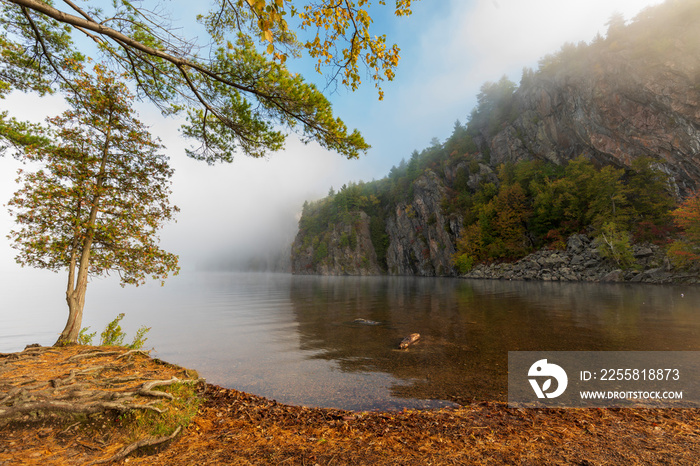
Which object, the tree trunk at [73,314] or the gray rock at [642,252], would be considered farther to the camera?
the gray rock at [642,252]

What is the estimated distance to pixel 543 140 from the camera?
69500 millimetres

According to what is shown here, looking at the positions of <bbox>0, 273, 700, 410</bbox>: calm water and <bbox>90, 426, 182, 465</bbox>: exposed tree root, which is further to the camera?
<bbox>0, 273, 700, 410</bbox>: calm water

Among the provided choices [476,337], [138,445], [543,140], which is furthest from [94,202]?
[543,140]

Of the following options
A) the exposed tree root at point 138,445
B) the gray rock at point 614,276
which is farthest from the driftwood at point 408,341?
the gray rock at point 614,276

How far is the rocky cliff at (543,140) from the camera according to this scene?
4681 centimetres

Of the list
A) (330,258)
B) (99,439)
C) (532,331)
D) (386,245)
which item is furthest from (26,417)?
(330,258)

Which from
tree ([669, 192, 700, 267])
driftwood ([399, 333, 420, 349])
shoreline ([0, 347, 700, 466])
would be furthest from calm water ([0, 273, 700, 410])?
tree ([669, 192, 700, 267])

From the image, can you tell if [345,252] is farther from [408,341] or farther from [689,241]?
[408,341]

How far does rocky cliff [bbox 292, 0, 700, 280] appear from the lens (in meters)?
46.8

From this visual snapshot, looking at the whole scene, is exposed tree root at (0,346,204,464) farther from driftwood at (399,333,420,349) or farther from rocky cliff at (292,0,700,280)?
rocky cliff at (292,0,700,280)

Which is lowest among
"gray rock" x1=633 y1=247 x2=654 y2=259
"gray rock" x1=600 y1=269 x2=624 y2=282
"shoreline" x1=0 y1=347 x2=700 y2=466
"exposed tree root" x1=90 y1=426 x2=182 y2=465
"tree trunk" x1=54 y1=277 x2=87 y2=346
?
"gray rock" x1=600 y1=269 x2=624 y2=282

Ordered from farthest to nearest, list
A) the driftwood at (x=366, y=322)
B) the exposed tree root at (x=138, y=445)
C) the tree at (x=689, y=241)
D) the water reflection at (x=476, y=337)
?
the tree at (x=689, y=241)
the driftwood at (x=366, y=322)
the water reflection at (x=476, y=337)
the exposed tree root at (x=138, y=445)

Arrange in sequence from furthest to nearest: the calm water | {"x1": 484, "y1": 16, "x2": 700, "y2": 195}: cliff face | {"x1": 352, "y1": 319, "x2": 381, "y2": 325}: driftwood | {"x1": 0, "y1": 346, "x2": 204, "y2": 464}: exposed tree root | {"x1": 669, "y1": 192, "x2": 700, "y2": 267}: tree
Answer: {"x1": 484, "y1": 16, "x2": 700, "y2": 195}: cliff face → {"x1": 669, "y1": 192, "x2": 700, "y2": 267}: tree → {"x1": 352, "y1": 319, "x2": 381, "y2": 325}: driftwood → the calm water → {"x1": 0, "y1": 346, "x2": 204, "y2": 464}: exposed tree root

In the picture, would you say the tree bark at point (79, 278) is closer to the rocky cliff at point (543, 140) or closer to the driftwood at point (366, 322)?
the driftwood at point (366, 322)
